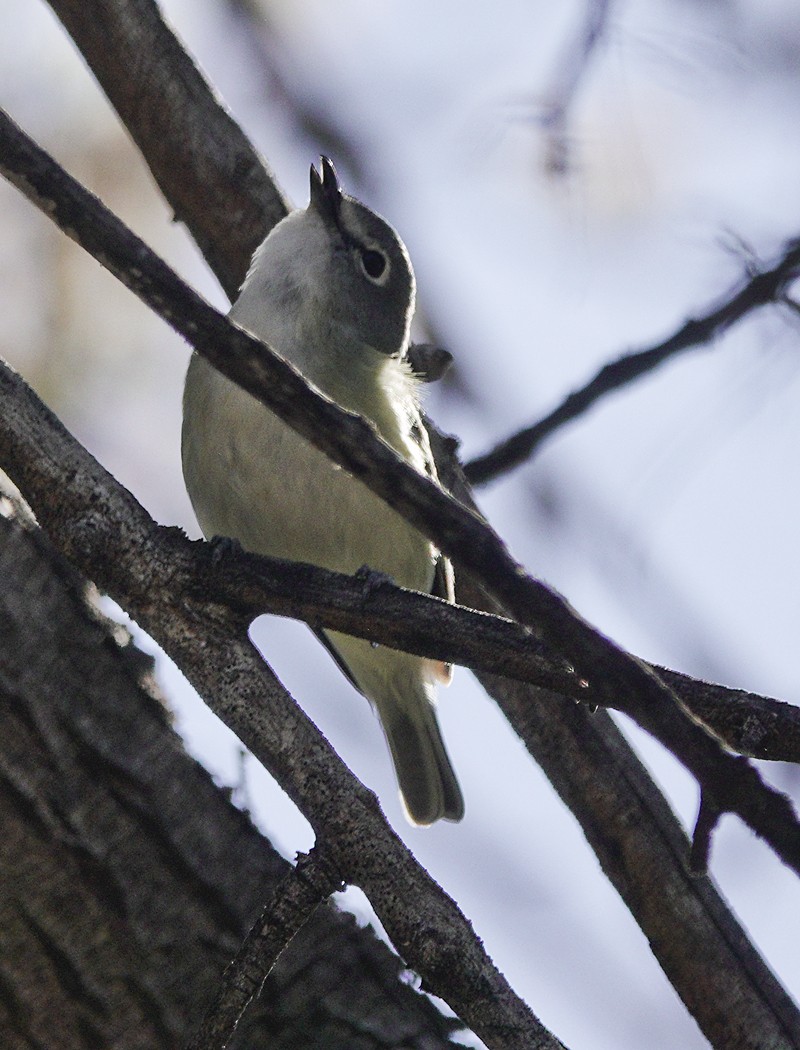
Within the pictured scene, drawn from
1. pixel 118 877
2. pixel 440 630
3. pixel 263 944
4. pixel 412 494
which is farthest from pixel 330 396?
pixel 412 494

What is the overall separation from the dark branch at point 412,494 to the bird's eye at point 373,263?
3033mm

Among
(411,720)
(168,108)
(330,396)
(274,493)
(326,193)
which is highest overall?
(326,193)

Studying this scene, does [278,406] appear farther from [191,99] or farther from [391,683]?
[391,683]

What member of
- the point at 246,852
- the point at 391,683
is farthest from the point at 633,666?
the point at 391,683

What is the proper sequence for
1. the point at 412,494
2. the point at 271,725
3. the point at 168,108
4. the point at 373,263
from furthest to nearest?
1. the point at 373,263
2. the point at 168,108
3. the point at 271,725
4. the point at 412,494

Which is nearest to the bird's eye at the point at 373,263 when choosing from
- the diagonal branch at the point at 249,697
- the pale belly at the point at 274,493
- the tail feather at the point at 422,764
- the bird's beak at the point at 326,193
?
the bird's beak at the point at 326,193

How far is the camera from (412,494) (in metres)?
1.69

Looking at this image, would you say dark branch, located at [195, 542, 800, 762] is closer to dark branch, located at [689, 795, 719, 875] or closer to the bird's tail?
dark branch, located at [689, 795, 719, 875]

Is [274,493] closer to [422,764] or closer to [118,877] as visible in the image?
[422,764]

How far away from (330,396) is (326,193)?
1.01 metres

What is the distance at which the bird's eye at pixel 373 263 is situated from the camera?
4.80 meters

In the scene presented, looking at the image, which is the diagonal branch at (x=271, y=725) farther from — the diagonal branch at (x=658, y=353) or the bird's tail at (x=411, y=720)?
the bird's tail at (x=411, y=720)

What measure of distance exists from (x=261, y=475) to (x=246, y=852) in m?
1.50

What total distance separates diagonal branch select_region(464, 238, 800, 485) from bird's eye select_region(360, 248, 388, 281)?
1270 mm
